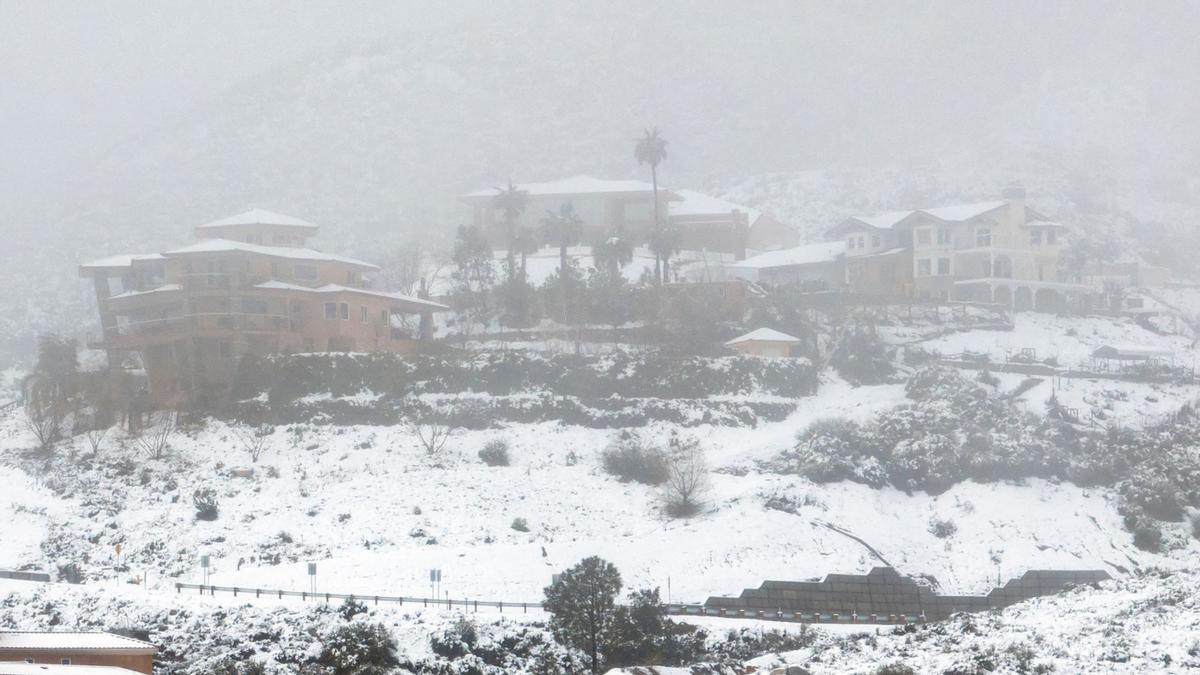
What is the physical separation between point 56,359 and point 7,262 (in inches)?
2471

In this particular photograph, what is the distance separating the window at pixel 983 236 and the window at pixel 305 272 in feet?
111

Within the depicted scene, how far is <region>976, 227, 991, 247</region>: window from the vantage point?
82.4 meters

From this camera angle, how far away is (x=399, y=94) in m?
160

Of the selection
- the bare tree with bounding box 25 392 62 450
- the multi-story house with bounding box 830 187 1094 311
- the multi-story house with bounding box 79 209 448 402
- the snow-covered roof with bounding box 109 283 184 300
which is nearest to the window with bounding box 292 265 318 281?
the multi-story house with bounding box 79 209 448 402

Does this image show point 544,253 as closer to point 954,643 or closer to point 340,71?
point 954,643

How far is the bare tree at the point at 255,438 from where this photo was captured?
200 ft

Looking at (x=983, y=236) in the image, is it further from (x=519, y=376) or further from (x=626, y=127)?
(x=626, y=127)

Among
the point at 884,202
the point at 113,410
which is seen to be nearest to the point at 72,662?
the point at 113,410

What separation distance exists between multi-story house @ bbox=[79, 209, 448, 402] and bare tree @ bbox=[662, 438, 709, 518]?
16730 mm

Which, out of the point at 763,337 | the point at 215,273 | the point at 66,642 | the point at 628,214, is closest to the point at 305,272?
the point at 215,273

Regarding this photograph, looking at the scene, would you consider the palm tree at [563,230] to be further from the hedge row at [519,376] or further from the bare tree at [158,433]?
the bare tree at [158,433]

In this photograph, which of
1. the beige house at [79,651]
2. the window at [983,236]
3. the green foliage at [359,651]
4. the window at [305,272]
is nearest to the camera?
the beige house at [79,651]

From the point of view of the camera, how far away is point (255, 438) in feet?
204

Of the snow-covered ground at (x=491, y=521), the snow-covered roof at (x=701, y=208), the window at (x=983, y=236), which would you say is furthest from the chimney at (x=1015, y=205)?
Result: the snow-covered ground at (x=491, y=521)
